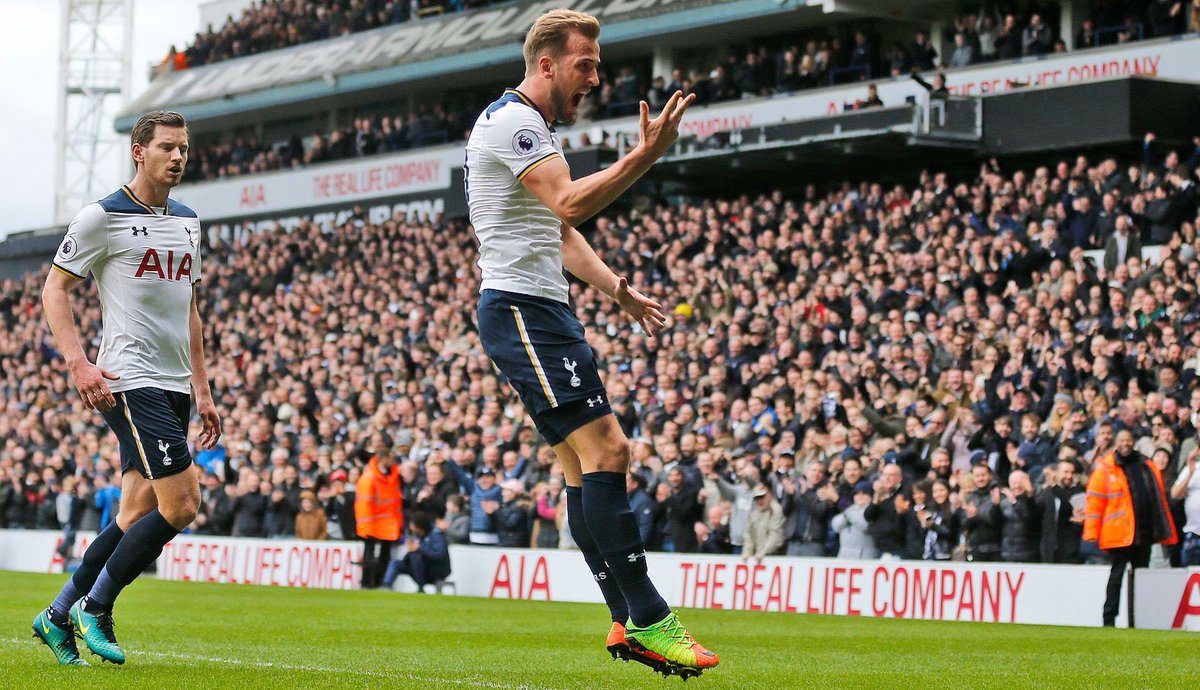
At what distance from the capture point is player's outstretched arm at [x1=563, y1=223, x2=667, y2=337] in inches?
276

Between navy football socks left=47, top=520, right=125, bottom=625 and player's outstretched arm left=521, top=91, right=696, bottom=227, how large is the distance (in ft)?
10.6

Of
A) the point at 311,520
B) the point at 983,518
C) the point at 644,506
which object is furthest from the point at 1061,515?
the point at 311,520

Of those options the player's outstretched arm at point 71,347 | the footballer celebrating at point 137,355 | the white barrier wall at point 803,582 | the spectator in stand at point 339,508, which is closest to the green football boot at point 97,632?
the footballer celebrating at point 137,355

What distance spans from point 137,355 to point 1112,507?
965 centimetres

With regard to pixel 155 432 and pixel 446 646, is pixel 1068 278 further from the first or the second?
pixel 155 432

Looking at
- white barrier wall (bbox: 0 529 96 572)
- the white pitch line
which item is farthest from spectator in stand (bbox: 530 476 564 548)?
the white pitch line

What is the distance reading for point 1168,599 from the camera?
49.3 ft

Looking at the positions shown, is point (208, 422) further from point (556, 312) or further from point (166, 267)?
point (556, 312)

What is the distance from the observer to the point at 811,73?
30828 millimetres

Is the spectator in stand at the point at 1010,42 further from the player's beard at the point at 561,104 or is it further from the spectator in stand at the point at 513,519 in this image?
the player's beard at the point at 561,104

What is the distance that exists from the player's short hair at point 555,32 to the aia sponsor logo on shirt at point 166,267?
248 cm

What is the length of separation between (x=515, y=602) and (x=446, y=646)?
7.51 metres

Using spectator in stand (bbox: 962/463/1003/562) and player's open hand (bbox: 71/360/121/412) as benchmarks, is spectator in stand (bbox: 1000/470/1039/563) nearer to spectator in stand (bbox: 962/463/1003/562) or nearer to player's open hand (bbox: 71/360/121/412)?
spectator in stand (bbox: 962/463/1003/562)

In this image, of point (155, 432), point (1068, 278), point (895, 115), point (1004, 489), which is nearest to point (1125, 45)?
point (895, 115)
